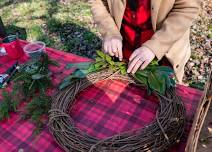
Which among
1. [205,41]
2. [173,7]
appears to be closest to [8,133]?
[173,7]

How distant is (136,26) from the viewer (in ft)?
6.59

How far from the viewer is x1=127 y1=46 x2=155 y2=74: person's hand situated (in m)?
1.67

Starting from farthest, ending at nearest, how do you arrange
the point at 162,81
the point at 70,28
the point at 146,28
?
the point at 70,28 < the point at 146,28 < the point at 162,81

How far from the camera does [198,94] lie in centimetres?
174

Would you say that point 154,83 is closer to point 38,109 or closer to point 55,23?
point 38,109

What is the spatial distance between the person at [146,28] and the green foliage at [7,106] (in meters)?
0.63

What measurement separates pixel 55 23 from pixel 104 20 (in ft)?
9.16

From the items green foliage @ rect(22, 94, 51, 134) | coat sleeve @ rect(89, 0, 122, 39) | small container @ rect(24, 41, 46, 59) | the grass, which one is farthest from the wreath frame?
the grass

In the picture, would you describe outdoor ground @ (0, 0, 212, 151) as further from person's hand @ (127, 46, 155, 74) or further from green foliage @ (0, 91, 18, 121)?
green foliage @ (0, 91, 18, 121)

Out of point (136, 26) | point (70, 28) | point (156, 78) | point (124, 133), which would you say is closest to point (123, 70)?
point (156, 78)

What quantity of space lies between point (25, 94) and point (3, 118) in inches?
8.1

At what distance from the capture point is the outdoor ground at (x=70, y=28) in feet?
11.4

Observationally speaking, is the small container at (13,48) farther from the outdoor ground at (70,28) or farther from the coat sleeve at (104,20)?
the outdoor ground at (70,28)

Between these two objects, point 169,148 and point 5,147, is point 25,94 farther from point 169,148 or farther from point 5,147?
point 169,148
